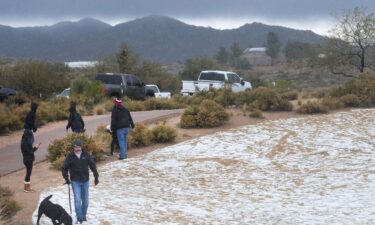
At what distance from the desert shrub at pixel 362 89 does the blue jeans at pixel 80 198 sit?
2009 centimetres

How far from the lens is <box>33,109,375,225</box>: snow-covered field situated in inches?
579

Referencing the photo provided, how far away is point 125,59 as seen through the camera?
6072 cm

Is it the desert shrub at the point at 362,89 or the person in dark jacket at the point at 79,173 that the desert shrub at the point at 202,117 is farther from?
the person in dark jacket at the point at 79,173

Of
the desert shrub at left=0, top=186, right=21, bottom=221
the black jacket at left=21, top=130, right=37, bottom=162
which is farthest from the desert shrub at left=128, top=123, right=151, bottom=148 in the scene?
the desert shrub at left=0, top=186, right=21, bottom=221

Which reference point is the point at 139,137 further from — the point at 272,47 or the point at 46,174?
the point at 272,47

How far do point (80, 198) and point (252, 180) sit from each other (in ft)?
22.2

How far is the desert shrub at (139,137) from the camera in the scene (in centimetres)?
2289

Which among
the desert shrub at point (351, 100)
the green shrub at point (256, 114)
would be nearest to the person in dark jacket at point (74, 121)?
the green shrub at point (256, 114)

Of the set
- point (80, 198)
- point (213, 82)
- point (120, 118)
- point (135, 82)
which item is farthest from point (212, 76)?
point (80, 198)

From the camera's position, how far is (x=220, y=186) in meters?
17.8

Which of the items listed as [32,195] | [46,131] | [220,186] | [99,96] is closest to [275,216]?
[220,186]

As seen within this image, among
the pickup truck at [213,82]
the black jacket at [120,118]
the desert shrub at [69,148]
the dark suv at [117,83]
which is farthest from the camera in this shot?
the pickup truck at [213,82]

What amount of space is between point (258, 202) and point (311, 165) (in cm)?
474

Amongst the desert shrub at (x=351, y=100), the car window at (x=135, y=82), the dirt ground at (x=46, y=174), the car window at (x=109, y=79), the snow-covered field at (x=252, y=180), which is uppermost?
the car window at (x=109, y=79)
